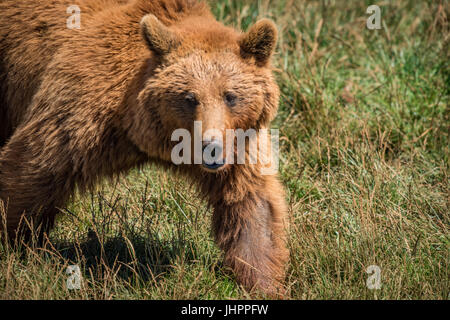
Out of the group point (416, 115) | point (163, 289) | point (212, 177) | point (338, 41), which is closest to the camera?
point (163, 289)

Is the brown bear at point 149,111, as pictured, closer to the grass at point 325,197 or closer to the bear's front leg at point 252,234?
the bear's front leg at point 252,234

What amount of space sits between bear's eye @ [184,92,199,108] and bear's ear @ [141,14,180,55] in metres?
0.43

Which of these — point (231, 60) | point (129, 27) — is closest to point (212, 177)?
Result: point (231, 60)

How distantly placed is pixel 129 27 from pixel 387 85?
12.5 ft

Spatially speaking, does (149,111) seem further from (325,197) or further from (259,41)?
(325,197)

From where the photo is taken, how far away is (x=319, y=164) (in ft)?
22.6

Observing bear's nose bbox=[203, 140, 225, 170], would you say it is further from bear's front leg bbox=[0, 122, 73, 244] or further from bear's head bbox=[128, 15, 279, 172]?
bear's front leg bbox=[0, 122, 73, 244]

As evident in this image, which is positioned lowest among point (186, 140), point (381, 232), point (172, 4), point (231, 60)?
point (381, 232)

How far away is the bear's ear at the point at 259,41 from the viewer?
4.79 metres

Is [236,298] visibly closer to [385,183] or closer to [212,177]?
[212,177]

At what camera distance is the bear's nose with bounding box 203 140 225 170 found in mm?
4410

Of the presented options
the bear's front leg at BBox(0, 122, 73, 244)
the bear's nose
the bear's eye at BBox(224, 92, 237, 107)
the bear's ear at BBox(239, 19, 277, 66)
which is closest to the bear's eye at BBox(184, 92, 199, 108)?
the bear's eye at BBox(224, 92, 237, 107)

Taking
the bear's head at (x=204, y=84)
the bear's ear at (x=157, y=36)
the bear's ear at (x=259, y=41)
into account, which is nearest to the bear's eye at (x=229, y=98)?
the bear's head at (x=204, y=84)

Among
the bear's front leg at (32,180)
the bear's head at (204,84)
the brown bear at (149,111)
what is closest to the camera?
the bear's head at (204,84)
